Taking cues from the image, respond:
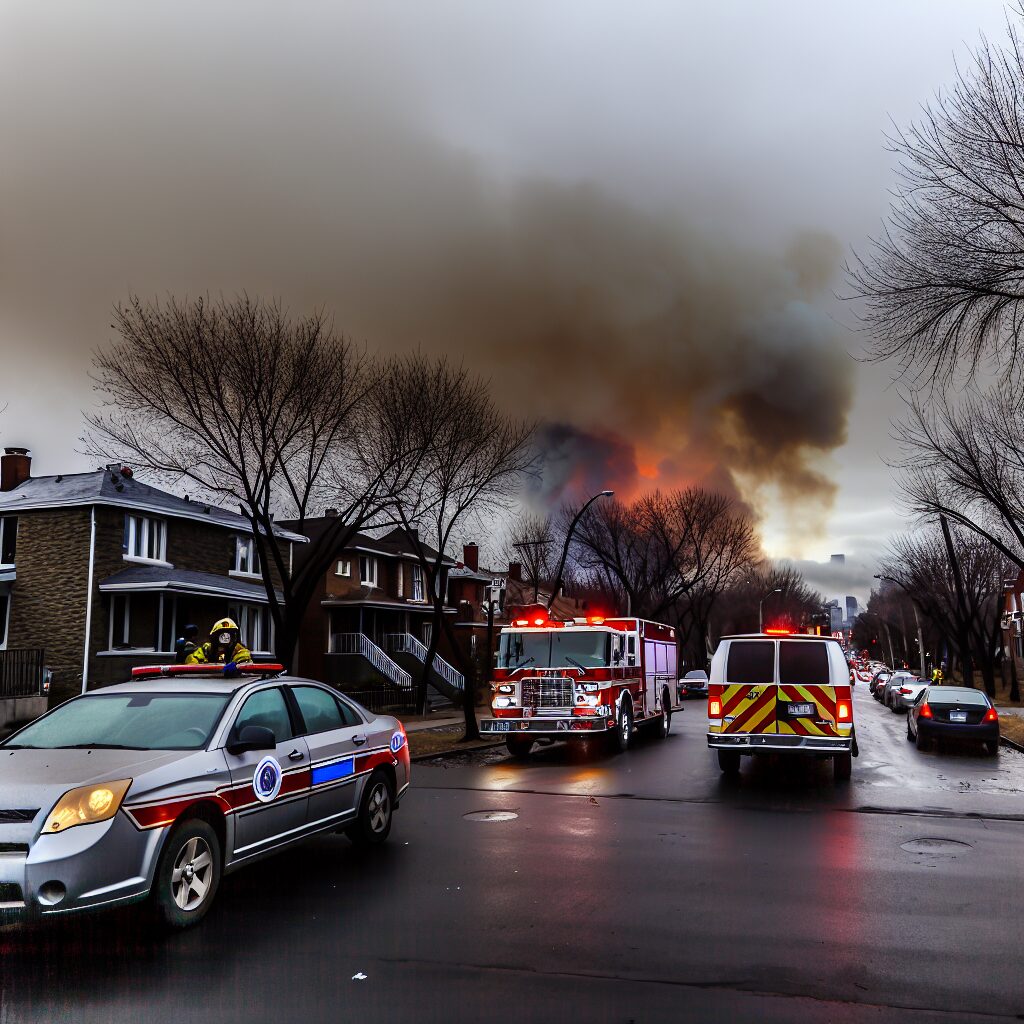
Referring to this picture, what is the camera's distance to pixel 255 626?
33406mm

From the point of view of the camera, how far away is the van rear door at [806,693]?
1390 centimetres

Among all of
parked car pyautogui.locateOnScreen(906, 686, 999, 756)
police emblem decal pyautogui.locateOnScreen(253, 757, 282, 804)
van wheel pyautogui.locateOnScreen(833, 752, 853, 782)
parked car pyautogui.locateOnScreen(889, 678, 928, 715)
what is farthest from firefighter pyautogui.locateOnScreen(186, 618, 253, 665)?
parked car pyautogui.locateOnScreen(889, 678, 928, 715)

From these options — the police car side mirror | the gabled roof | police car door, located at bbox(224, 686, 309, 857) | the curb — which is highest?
the gabled roof

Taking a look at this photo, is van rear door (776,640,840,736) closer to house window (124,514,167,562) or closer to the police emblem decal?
the police emblem decal

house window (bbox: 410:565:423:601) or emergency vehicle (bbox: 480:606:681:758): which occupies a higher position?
house window (bbox: 410:565:423:601)

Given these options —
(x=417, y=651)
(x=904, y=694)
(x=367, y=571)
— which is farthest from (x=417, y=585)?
(x=904, y=694)

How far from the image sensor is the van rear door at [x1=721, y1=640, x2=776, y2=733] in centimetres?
1408

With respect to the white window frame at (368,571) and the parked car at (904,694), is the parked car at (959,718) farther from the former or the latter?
the white window frame at (368,571)

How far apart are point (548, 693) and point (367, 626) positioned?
2452 cm

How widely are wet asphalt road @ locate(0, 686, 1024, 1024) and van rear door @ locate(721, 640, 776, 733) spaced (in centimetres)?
298

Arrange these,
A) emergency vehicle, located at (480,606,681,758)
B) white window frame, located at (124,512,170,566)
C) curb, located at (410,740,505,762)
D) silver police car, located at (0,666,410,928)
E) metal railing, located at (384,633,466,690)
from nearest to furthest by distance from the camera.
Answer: silver police car, located at (0,666,410,928) → emergency vehicle, located at (480,606,681,758) → curb, located at (410,740,505,762) → white window frame, located at (124,512,170,566) → metal railing, located at (384,633,466,690)

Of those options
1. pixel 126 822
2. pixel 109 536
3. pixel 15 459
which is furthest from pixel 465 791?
pixel 15 459

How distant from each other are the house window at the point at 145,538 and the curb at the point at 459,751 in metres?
14.2

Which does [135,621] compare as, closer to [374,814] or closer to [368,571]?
[368,571]
